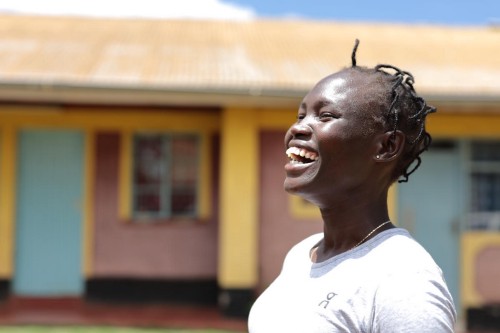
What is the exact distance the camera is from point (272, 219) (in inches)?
348

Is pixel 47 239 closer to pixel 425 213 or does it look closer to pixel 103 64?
pixel 103 64

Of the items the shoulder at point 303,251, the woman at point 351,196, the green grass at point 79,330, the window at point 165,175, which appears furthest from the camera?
the window at point 165,175

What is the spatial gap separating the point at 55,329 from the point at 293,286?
6.94 meters

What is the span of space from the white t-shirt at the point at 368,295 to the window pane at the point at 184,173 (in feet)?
25.9

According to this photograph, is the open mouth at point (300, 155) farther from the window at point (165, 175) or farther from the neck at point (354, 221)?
the window at point (165, 175)

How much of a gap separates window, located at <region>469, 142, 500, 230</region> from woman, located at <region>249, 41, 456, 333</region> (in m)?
7.78

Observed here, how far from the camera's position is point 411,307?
136 centimetres

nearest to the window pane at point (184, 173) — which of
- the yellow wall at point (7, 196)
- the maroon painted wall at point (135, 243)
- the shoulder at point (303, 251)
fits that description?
the maroon painted wall at point (135, 243)

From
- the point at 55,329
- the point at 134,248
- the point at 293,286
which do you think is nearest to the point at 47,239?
Answer: the point at 134,248

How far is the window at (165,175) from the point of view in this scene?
955cm

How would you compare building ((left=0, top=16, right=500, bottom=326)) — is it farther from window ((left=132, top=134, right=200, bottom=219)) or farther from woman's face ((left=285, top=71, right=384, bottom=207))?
woman's face ((left=285, top=71, right=384, bottom=207))

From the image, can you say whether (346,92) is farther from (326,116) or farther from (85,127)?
(85,127)

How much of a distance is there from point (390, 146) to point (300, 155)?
8.4 inches

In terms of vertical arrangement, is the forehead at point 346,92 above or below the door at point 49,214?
above
